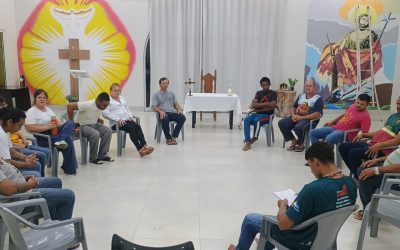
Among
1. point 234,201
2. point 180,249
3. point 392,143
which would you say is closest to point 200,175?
point 234,201

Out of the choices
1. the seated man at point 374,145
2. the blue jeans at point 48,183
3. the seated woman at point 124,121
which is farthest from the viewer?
the seated woman at point 124,121

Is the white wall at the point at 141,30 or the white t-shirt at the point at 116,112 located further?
the white wall at the point at 141,30

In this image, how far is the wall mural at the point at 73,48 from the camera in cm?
811

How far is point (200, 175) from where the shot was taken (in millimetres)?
4348

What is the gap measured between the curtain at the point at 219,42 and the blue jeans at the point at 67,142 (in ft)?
14.0

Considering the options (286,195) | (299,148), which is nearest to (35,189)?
(286,195)

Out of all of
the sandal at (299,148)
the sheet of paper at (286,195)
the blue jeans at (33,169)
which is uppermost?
the sheet of paper at (286,195)

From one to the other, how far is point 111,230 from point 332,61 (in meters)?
6.62

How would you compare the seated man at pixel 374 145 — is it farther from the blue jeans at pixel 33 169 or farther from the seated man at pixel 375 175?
the blue jeans at pixel 33 169

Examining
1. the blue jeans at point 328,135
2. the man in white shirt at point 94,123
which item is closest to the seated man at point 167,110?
the man in white shirt at point 94,123

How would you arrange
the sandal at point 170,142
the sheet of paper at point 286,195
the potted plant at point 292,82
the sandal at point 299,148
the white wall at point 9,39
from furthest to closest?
1. the potted plant at point 292,82
2. the white wall at point 9,39
3. the sandal at point 170,142
4. the sandal at point 299,148
5. the sheet of paper at point 286,195

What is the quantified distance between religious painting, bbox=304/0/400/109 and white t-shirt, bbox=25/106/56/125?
5830mm

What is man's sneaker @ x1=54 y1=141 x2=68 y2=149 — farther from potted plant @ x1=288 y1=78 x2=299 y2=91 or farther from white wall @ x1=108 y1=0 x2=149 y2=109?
potted plant @ x1=288 y1=78 x2=299 y2=91

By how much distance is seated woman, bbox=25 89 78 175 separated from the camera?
409cm
